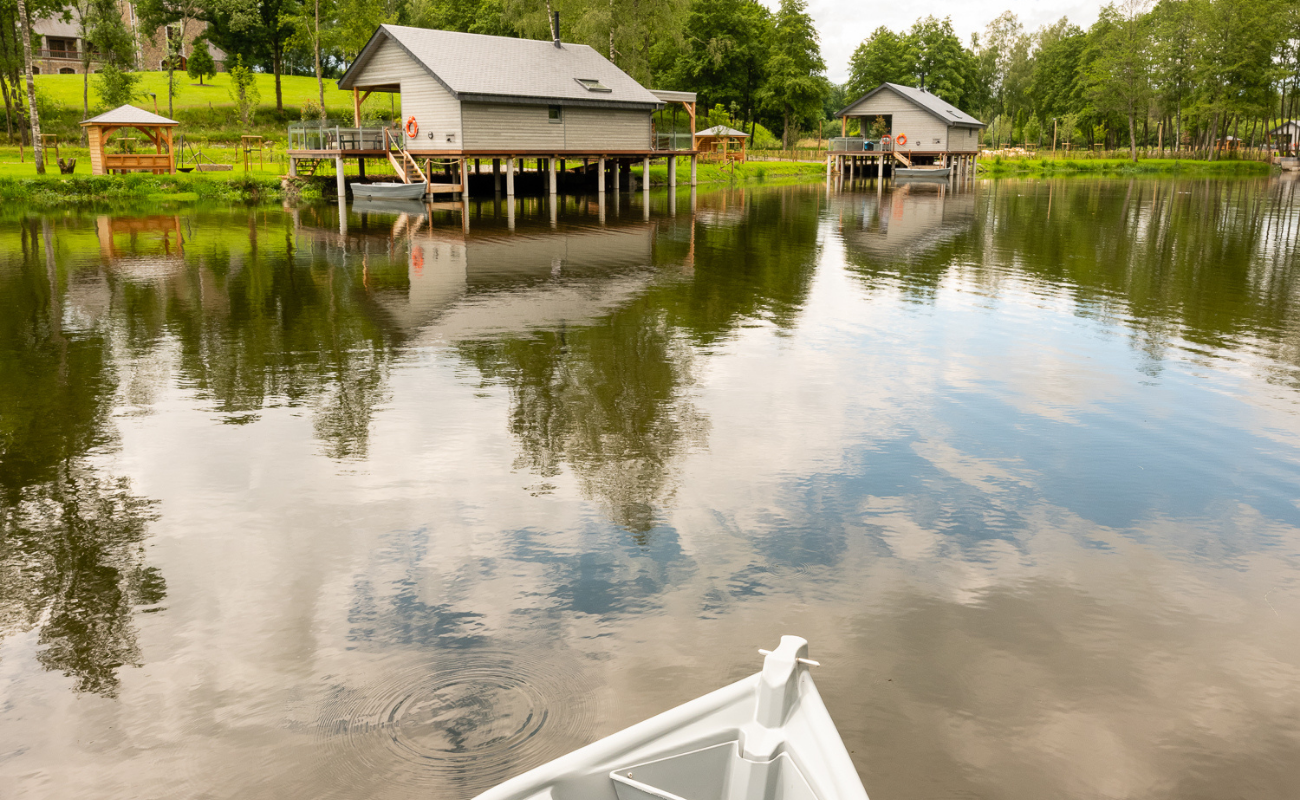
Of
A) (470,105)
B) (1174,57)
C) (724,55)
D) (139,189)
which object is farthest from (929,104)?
(139,189)

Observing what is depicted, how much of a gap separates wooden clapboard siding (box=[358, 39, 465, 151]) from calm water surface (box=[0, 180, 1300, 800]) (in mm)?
22162

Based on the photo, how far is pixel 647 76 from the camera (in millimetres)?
54406

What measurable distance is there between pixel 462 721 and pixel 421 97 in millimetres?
35724

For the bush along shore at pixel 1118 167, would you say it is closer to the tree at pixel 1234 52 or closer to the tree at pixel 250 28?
the tree at pixel 1234 52

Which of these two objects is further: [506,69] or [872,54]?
[872,54]

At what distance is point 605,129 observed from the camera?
41469mm

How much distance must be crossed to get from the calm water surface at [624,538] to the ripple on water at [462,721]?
0.07ft

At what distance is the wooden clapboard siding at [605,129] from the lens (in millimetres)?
39875

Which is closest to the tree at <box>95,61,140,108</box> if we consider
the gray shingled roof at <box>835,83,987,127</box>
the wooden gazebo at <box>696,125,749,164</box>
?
the wooden gazebo at <box>696,125,749,164</box>

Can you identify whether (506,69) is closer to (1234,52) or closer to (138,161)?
(138,161)

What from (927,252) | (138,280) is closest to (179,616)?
(138,280)

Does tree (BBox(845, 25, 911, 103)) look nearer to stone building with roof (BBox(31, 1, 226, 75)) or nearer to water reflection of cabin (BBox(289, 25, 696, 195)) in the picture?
water reflection of cabin (BBox(289, 25, 696, 195))

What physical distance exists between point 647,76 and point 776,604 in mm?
52325

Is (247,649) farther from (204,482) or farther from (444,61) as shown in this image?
(444,61)
